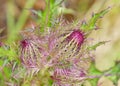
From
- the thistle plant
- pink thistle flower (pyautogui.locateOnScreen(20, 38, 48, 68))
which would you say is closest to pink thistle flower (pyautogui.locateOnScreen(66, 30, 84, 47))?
the thistle plant

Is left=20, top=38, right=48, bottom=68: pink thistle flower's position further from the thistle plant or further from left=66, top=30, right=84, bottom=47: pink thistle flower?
left=66, top=30, right=84, bottom=47: pink thistle flower

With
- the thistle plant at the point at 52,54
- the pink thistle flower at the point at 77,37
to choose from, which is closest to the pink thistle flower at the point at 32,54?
the thistle plant at the point at 52,54

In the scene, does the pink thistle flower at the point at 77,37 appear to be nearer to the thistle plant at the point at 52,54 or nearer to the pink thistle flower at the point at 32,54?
the thistle plant at the point at 52,54

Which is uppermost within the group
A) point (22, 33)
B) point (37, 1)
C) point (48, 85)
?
point (37, 1)

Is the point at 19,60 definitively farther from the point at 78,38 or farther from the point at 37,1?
the point at 37,1

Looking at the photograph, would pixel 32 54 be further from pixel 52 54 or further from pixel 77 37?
pixel 77 37

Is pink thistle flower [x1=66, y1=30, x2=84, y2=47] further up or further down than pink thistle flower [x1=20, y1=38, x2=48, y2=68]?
further up

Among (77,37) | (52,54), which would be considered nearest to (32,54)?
(52,54)

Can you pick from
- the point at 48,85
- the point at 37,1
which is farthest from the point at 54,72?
the point at 37,1
